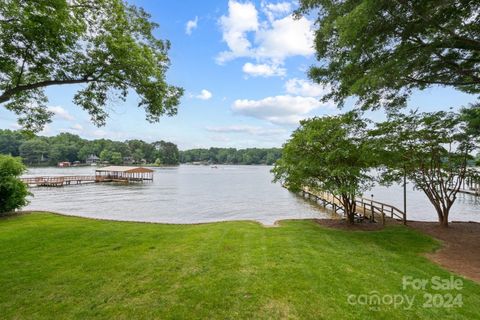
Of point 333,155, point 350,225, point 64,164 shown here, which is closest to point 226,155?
point 64,164

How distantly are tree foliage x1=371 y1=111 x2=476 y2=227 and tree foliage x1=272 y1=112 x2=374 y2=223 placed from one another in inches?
36.3

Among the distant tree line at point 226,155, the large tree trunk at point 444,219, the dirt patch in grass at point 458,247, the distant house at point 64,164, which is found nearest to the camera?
the dirt patch in grass at point 458,247

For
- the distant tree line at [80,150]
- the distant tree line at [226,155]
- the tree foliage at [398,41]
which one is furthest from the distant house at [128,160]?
the tree foliage at [398,41]

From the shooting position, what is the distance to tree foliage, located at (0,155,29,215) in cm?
1527

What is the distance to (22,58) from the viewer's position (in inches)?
224

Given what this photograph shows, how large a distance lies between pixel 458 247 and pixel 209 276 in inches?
359

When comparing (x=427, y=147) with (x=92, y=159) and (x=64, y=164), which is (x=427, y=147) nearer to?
(x=64, y=164)

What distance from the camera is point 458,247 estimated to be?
931cm

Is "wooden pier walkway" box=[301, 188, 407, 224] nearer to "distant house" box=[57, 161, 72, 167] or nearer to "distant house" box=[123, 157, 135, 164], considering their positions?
"distant house" box=[57, 161, 72, 167]

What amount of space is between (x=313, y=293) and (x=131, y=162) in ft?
429

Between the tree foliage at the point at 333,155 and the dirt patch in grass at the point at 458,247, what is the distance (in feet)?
11.5

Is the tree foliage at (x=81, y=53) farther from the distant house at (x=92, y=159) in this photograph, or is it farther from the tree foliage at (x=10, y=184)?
the distant house at (x=92, y=159)

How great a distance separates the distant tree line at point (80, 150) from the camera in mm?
107750

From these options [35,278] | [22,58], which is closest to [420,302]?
[35,278]
